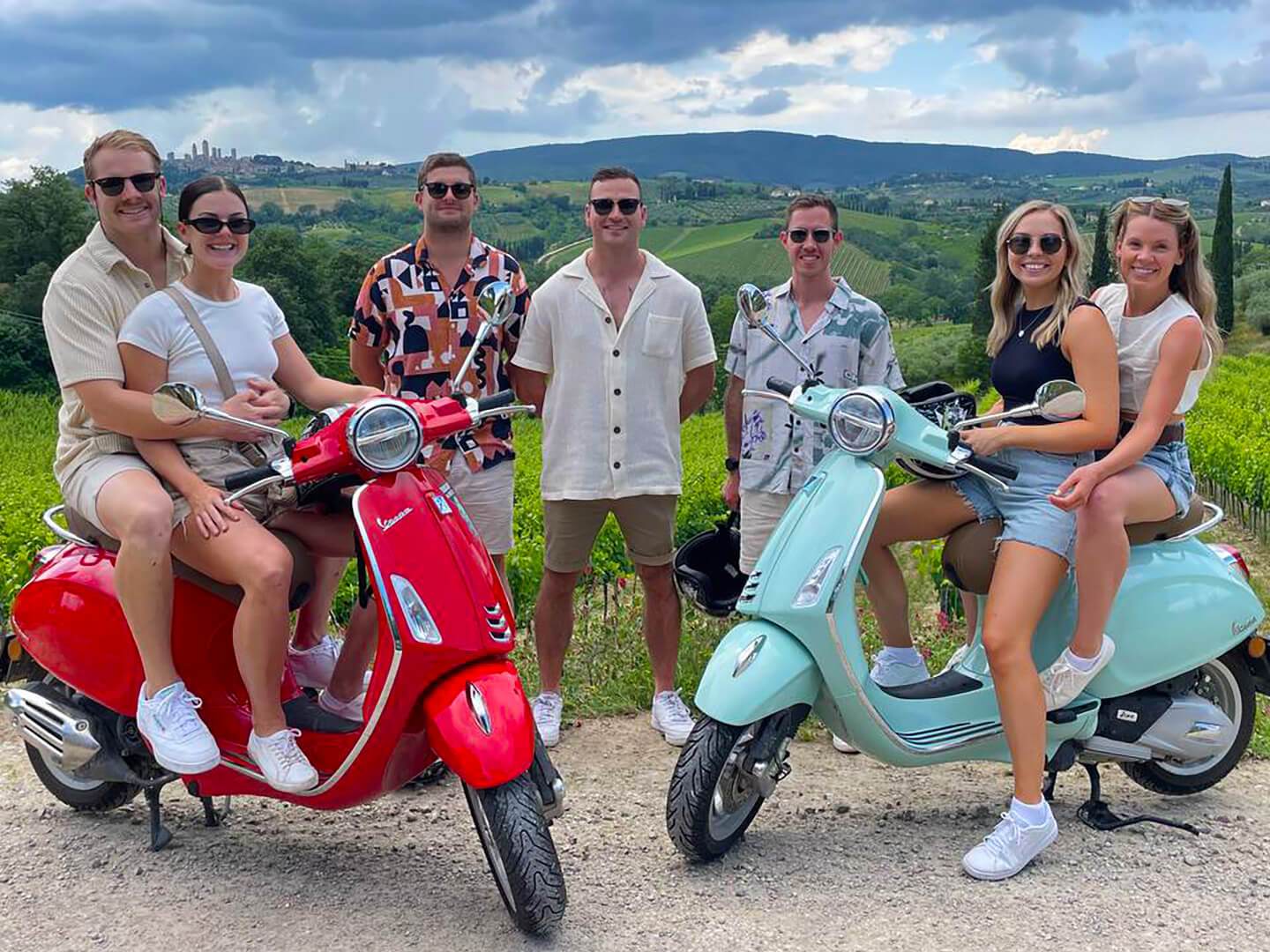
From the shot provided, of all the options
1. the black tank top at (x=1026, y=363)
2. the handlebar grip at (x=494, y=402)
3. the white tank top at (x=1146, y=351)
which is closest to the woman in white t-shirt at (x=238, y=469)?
the handlebar grip at (x=494, y=402)

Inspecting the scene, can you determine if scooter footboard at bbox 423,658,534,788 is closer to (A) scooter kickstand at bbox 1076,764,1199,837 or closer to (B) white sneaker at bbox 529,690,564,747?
(B) white sneaker at bbox 529,690,564,747

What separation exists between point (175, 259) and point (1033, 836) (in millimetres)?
3180

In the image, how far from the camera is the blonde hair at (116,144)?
363 cm

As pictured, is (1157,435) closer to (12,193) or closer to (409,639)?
(409,639)

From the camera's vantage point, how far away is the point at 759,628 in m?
3.58

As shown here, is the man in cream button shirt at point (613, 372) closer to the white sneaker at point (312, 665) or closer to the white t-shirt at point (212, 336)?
the white sneaker at point (312, 665)

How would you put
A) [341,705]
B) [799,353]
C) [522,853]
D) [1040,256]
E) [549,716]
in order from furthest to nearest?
1. [549,716]
2. [799,353]
3. [341,705]
4. [1040,256]
5. [522,853]

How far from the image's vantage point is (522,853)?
10.1 feet

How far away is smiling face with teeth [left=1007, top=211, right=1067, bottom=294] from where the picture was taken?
3.68 metres

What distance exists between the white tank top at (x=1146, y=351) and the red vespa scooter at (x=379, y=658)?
6.23ft

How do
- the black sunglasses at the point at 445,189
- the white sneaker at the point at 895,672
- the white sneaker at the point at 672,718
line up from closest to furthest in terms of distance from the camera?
1. the white sneaker at the point at 895,672
2. the black sunglasses at the point at 445,189
3. the white sneaker at the point at 672,718

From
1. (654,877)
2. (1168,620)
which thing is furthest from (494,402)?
(1168,620)

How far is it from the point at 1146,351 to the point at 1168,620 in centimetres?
87

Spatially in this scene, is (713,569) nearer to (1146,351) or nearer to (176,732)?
(1146,351)
